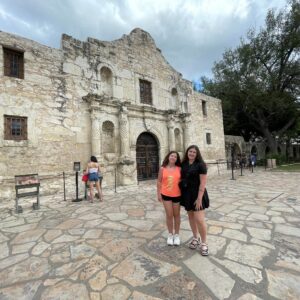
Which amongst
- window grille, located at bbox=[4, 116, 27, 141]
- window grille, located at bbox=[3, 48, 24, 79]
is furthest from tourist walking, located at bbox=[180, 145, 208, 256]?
window grille, located at bbox=[3, 48, 24, 79]

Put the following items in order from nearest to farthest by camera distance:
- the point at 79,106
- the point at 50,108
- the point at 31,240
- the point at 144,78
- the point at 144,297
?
the point at 144,297
the point at 31,240
the point at 50,108
the point at 79,106
the point at 144,78

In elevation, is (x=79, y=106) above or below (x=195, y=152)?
above

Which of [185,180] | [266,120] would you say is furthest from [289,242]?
[266,120]

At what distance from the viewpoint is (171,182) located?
289cm

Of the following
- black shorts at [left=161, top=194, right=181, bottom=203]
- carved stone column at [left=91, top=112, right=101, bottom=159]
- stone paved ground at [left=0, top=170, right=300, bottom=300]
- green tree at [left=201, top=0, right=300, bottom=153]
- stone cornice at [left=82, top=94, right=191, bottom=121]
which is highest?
green tree at [left=201, top=0, right=300, bottom=153]

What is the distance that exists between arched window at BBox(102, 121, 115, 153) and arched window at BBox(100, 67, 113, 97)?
1.56 meters

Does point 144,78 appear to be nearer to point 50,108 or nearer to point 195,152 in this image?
point 50,108

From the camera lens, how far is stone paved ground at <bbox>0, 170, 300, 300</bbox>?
2.12 m

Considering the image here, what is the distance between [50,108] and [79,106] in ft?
4.02

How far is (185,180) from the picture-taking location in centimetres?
277

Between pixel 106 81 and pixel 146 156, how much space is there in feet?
15.0

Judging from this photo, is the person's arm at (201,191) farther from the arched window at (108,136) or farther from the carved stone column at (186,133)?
the carved stone column at (186,133)

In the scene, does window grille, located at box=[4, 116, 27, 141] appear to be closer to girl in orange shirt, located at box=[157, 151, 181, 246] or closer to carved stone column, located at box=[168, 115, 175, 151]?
girl in orange shirt, located at box=[157, 151, 181, 246]

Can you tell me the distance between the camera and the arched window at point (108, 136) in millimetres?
9727
